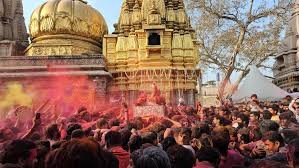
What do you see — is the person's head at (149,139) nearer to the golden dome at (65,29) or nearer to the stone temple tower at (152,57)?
the stone temple tower at (152,57)

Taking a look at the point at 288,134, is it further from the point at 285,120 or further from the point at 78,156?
the point at 78,156

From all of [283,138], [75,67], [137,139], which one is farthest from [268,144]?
[75,67]

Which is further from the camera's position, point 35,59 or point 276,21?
point 276,21

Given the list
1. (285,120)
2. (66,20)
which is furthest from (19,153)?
(66,20)

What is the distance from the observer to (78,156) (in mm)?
2592

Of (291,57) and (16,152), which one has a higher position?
(291,57)

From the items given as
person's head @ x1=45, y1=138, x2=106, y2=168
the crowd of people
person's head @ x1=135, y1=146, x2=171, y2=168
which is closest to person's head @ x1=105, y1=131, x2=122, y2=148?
the crowd of people

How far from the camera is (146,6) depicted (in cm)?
2312

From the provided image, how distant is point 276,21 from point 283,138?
23.2 metres

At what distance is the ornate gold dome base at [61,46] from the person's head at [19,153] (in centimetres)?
1936

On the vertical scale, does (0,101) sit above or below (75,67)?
below

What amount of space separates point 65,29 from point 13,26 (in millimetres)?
3606

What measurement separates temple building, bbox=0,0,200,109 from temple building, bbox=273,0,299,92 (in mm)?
6281

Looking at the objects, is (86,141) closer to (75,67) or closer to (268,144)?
(268,144)
